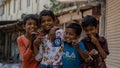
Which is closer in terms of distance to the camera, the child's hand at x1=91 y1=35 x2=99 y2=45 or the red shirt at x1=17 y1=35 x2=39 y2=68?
the child's hand at x1=91 y1=35 x2=99 y2=45

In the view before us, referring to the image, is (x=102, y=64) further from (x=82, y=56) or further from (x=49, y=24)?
(x=49, y=24)

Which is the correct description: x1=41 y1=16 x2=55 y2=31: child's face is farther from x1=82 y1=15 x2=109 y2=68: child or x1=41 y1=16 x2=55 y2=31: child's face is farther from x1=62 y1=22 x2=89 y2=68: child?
x1=82 y1=15 x2=109 y2=68: child

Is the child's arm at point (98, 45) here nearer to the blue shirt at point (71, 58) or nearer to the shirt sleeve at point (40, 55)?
the blue shirt at point (71, 58)

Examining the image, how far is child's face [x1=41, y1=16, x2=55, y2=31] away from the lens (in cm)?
423

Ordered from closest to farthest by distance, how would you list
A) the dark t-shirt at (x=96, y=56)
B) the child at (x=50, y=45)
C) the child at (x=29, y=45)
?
the dark t-shirt at (x=96, y=56)
the child at (x=50, y=45)
the child at (x=29, y=45)

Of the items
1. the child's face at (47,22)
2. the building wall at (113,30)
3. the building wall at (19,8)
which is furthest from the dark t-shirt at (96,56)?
the building wall at (19,8)

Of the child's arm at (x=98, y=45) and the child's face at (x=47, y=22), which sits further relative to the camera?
the child's face at (x=47, y=22)

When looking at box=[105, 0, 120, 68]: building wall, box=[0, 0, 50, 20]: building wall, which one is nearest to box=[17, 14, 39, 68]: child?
box=[105, 0, 120, 68]: building wall

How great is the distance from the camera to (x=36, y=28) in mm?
4402

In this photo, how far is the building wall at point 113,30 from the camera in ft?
33.4

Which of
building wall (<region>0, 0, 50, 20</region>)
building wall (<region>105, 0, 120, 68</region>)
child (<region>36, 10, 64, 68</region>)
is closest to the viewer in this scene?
child (<region>36, 10, 64, 68</region>)

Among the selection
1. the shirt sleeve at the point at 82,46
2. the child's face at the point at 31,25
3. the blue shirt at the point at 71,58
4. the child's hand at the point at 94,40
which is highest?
the child's face at the point at 31,25

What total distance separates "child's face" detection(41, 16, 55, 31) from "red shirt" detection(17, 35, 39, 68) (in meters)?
0.33

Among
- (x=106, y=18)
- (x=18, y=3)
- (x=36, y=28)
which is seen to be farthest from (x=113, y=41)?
(x=18, y=3)
